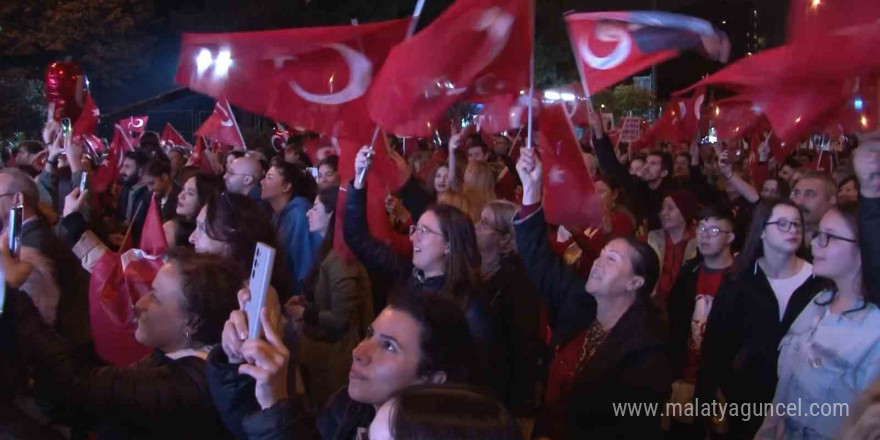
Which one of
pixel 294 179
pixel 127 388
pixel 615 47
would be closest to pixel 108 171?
pixel 294 179

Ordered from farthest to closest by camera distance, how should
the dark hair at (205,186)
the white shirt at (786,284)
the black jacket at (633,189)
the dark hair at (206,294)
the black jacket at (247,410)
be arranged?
the black jacket at (633,189)
the dark hair at (205,186)
the white shirt at (786,284)
the dark hair at (206,294)
the black jacket at (247,410)

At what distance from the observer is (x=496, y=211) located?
485 cm

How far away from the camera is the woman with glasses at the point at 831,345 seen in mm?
3145

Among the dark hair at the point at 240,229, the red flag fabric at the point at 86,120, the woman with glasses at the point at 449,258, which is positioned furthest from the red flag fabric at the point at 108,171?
the woman with glasses at the point at 449,258

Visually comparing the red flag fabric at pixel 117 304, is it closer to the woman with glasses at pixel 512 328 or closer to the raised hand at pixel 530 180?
the woman with glasses at pixel 512 328

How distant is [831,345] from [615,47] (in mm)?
2183

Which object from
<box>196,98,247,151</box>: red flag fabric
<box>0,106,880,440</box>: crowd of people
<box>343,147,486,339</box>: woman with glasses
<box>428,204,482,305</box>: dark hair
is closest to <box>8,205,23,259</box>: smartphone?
<box>0,106,880,440</box>: crowd of people

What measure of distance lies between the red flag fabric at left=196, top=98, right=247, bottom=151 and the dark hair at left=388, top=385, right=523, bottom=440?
6735 mm

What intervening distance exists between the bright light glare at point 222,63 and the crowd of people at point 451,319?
76cm

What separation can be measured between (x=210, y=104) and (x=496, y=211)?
77.4 ft

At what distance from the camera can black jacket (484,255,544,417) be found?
4.10 meters

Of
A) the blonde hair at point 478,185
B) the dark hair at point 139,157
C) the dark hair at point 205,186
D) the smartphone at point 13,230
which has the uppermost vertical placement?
the smartphone at point 13,230

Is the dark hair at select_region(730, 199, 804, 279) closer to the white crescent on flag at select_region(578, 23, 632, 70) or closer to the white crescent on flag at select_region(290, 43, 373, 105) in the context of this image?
the white crescent on flag at select_region(578, 23, 632, 70)

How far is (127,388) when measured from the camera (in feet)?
8.97
